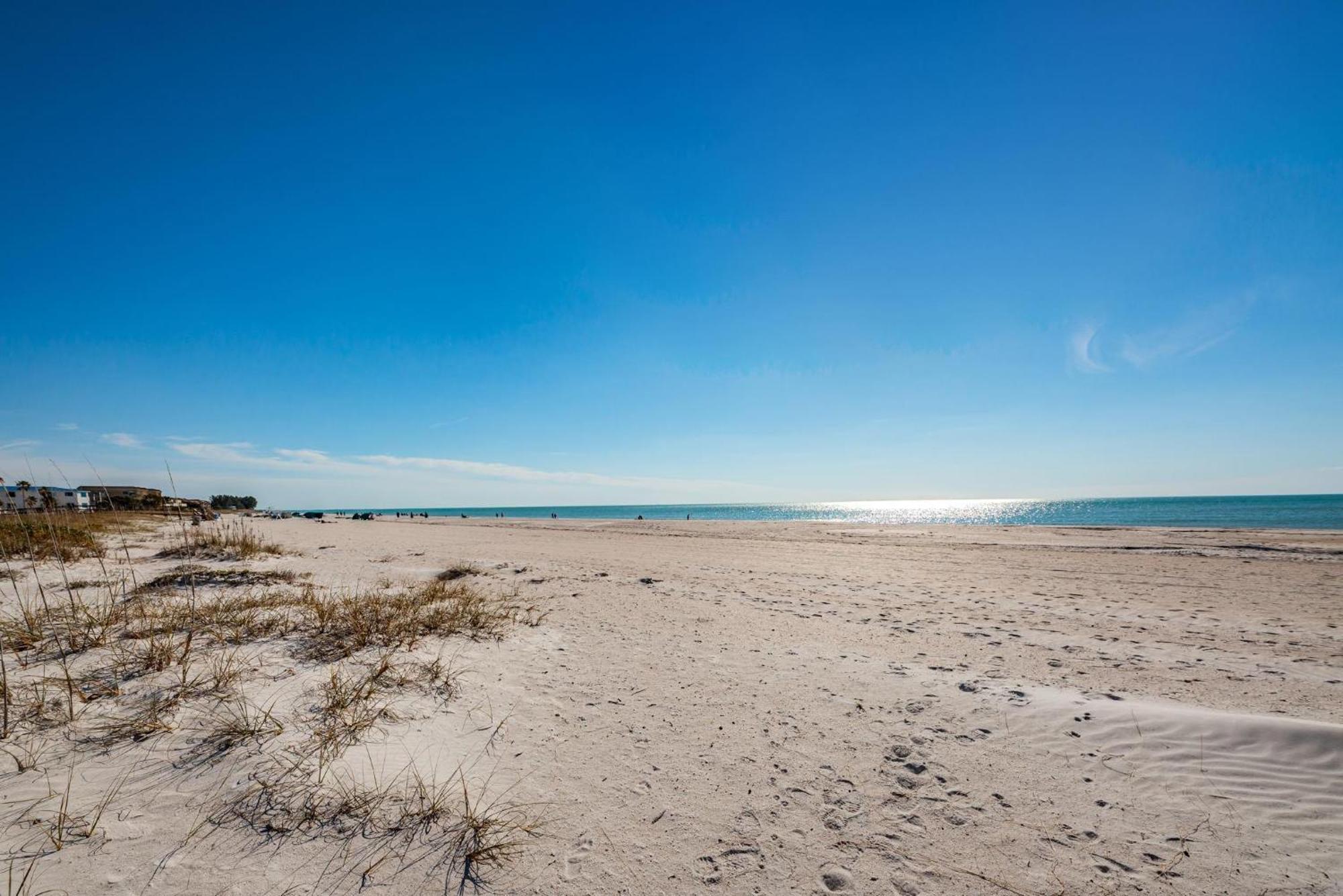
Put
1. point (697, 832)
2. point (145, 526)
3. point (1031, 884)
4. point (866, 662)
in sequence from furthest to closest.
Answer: point (145, 526)
point (866, 662)
point (697, 832)
point (1031, 884)

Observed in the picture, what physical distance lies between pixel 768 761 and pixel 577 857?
1.56m

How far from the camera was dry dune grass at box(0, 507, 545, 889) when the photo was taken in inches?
103

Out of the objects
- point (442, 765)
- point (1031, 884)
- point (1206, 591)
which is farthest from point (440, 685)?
point (1206, 591)

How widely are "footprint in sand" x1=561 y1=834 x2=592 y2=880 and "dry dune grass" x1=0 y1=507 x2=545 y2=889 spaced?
284 millimetres

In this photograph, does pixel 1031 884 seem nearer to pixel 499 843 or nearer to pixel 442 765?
pixel 499 843

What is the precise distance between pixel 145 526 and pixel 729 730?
78.0 ft

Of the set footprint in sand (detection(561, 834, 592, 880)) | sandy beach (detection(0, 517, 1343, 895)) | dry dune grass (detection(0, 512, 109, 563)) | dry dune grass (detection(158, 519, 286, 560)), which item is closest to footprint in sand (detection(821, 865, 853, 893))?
sandy beach (detection(0, 517, 1343, 895))

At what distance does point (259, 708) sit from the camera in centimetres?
352

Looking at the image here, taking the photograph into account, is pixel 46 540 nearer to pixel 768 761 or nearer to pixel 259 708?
pixel 259 708

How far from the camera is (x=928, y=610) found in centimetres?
855

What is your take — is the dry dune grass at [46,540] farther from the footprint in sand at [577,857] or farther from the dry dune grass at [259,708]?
the footprint in sand at [577,857]

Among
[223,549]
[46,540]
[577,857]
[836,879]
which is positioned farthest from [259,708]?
[46,540]

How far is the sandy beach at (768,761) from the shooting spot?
8.39 ft

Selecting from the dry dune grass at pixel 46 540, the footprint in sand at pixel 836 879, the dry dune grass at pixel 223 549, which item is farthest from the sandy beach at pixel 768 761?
the dry dune grass at pixel 223 549
